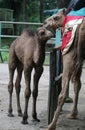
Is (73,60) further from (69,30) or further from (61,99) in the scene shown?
(61,99)

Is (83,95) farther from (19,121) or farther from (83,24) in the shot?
(83,24)

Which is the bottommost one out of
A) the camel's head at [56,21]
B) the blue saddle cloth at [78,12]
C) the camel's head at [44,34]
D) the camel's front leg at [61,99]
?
the camel's front leg at [61,99]

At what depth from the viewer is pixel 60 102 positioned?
5.65 m

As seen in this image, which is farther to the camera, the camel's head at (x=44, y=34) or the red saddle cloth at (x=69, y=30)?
the camel's head at (x=44, y=34)

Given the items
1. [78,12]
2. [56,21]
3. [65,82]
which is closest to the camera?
[65,82]

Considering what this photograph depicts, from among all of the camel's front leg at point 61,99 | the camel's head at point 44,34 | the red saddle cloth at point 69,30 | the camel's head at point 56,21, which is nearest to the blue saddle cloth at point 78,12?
the red saddle cloth at point 69,30

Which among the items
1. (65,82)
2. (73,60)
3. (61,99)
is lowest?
(61,99)

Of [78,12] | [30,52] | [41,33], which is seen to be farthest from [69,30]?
[30,52]

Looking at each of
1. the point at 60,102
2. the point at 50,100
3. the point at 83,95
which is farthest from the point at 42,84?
the point at 60,102

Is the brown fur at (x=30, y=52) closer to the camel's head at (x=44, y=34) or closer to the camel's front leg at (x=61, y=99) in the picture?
the camel's head at (x=44, y=34)

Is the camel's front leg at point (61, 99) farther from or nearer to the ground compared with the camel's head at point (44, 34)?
nearer to the ground

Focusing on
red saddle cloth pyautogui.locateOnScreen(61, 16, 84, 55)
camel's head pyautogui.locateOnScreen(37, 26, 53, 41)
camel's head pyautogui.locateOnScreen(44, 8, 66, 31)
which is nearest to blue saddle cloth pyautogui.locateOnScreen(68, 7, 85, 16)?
red saddle cloth pyautogui.locateOnScreen(61, 16, 84, 55)

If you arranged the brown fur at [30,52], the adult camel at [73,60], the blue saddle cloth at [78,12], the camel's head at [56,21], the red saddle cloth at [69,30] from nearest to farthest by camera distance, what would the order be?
the adult camel at [73,60], the red saddle cloth at [69,30], the blue saddle cloth at [78,12], the camel's head at [56,21], the brown fur at [30,52]

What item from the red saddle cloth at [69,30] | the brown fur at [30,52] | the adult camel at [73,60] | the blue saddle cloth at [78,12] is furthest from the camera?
the brown fur at [30,52]
